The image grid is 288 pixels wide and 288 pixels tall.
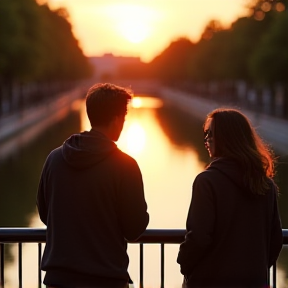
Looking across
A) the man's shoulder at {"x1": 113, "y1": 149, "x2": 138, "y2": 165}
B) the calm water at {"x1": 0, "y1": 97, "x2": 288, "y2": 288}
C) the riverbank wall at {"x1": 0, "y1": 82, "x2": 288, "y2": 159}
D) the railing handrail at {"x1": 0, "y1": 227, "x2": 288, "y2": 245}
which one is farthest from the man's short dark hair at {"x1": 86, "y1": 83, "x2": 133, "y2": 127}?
the riverbank wall at {"x1": 0, "y1": 82, "x2": 288, "y2": 159}

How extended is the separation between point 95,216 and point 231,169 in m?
0.65

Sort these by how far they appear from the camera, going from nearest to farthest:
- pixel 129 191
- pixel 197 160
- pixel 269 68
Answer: pixel 129 191 < pixel 197 160 < pixel 269 68

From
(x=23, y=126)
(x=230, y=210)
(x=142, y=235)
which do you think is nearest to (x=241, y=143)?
(x=230, y=210)

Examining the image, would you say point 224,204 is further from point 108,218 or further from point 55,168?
point 55,168

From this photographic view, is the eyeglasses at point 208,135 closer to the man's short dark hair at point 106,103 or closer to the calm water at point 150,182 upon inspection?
the man's short dark hair at point 106,103

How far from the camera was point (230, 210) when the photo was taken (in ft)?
11.3

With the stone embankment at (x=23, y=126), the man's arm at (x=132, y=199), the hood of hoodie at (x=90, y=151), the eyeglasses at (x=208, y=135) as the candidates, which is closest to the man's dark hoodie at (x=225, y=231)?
the eyeglasses at (x=208, y=135)

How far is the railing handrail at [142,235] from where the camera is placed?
13.5ft

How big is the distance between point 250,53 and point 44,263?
41.6 meters

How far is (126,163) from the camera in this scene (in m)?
3.40

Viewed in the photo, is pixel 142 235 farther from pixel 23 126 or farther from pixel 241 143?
pixel 23 126

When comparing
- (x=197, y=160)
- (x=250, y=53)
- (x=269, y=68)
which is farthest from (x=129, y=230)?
(x=250, y=53)

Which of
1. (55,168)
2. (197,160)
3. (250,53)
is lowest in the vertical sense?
(197,160)

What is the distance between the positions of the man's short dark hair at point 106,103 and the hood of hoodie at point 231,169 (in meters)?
0.48
